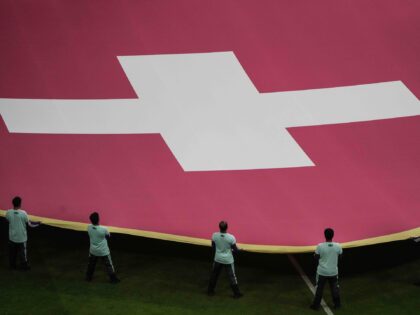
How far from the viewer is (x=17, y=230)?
30.2 ft

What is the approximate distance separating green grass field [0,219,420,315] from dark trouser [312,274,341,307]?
0.46 feet

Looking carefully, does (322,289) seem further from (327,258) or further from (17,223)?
(17,223)

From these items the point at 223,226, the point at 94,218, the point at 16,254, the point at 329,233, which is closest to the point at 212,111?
the point at 223,226

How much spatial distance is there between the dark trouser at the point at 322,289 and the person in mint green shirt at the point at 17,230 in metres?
3.99

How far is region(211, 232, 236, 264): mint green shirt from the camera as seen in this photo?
27.3ft

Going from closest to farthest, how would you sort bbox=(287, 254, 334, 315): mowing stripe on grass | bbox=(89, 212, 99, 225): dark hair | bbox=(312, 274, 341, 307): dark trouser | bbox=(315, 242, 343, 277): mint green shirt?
bbox=(315, 242, 343, 277): mint green shirt → bbox=(312, 274, 341, 307): dark trouser → bbox=(287, 254, 334, 315): mowing stripe on grass → bbox=(89, 212, 99, 225): dark hair

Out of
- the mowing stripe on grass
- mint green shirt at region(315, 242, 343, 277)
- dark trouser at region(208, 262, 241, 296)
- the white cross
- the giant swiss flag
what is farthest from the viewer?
the white cross

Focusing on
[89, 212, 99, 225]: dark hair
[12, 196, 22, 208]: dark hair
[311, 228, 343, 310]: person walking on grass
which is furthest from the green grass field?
[12, 196, 22, 208]: dark hair

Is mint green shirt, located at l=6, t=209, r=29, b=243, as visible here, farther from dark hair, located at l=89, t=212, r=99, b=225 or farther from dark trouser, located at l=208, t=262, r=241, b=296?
dark trouser, located at l=208, t=262, r=241, b=296

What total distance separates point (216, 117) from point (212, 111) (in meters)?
0.12

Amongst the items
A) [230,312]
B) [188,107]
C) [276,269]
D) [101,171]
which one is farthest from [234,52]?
[230,312]

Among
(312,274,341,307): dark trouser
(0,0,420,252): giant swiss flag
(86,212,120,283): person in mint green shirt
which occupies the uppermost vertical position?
(0,0,420,252): giant swiss flag

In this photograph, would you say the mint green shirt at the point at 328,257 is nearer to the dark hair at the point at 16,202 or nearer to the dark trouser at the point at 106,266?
the dark trouser at the point at 106,266

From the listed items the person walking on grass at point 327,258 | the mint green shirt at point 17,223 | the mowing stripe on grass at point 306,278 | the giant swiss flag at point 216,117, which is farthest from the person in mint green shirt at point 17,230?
the person walking on grass at point 327,258
